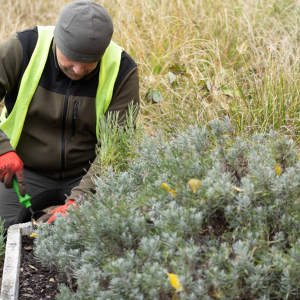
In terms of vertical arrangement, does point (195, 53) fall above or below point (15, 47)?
below

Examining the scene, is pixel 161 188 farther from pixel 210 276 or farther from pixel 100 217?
pixel 210 276

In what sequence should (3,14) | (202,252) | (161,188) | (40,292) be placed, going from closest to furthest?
(202,252), (161,188), (40,292), (3,14)

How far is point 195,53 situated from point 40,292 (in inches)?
119

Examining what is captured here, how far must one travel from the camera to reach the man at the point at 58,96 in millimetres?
2854

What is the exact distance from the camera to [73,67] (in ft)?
9.74

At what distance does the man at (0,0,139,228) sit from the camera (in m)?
2.85

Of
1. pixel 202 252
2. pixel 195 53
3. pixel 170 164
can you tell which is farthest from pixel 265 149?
pixel 195 53

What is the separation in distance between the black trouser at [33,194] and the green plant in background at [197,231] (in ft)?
4.39

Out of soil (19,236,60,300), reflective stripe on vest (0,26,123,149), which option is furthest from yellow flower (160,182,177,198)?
reflective stripe on vest (0,26,123,149)

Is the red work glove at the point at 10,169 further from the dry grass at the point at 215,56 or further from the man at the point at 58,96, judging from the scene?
the dry grass at the point at 215,56

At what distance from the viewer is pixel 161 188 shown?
1.99 metres

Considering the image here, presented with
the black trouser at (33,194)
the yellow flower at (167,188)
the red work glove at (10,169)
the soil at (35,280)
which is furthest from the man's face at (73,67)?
the yellow flower at (167,188)

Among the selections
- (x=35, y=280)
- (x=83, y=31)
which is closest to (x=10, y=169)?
(x=35, y=280)

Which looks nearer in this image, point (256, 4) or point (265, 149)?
point (265, 149)
